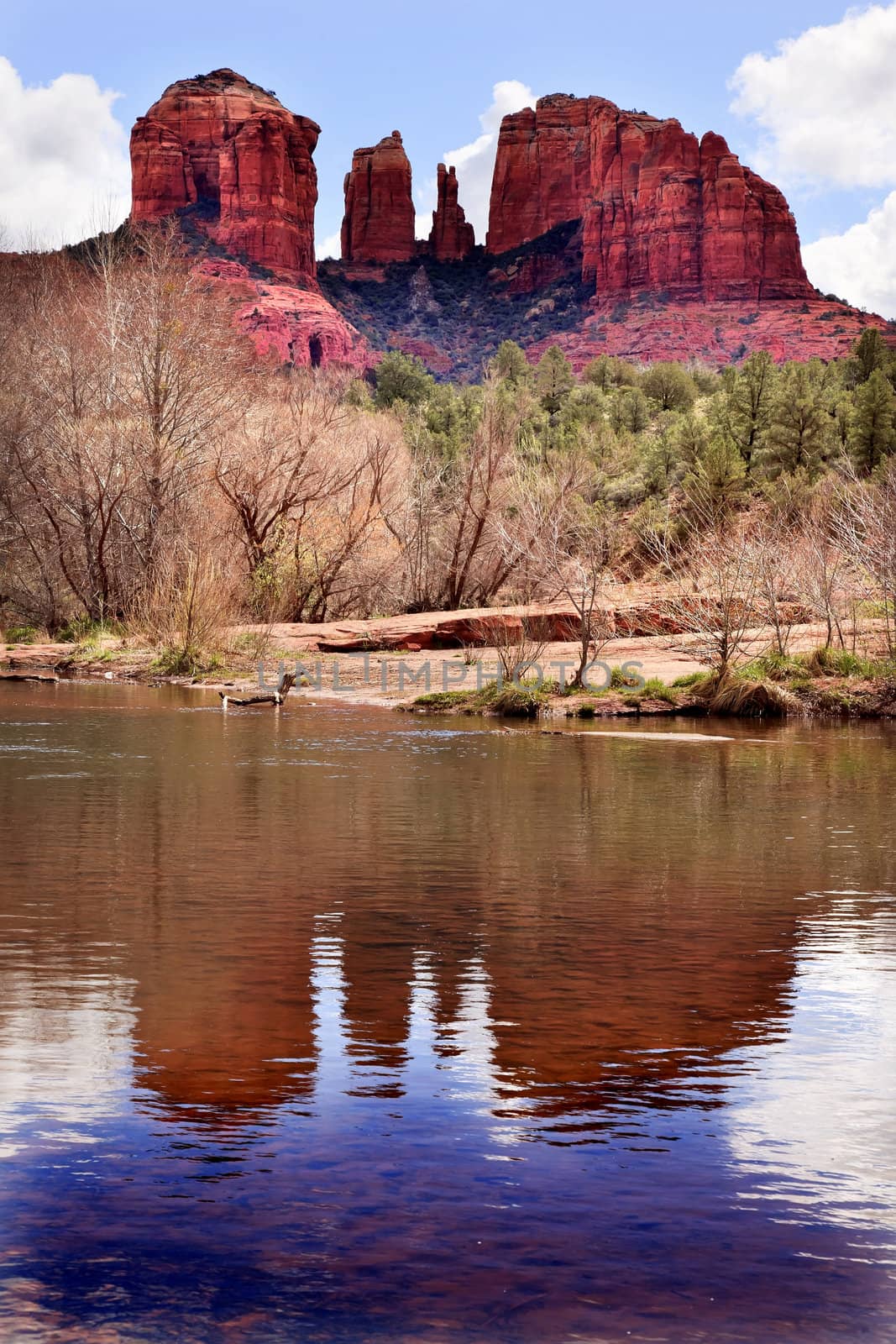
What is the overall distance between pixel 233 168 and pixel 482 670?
126m

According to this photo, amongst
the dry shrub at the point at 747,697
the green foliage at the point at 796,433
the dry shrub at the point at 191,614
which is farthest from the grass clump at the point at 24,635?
the green foliage at the point at 796,433

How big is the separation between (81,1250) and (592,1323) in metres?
1.37

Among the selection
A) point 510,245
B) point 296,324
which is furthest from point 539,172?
point 296,324

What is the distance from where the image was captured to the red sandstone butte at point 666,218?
132 meters

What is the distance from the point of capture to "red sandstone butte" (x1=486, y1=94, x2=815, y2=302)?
132 meters

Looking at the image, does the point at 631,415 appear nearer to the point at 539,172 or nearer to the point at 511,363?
the point at 511,363

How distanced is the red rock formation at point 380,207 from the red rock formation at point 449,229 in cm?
304

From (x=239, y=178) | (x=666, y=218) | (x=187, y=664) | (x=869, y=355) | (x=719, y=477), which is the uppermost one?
(x=239, y=178)

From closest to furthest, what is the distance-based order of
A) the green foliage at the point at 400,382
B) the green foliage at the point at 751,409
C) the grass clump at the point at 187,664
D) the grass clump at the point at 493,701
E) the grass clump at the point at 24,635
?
the grass clump at the point at 493,701 → the grass clump at the point at 187,664 → the grass clump at the point at 24,635 → the green foliage at the point at 751,409 → the green foliage at the point at 400,382

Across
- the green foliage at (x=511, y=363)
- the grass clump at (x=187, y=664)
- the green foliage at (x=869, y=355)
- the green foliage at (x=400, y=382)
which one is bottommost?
the grass clump at (x=187, y=664)

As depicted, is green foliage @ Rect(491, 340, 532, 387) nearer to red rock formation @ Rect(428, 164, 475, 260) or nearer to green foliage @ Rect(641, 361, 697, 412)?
green foliage @ Rect(641, 361, 697, 412)

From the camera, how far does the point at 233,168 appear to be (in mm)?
138125

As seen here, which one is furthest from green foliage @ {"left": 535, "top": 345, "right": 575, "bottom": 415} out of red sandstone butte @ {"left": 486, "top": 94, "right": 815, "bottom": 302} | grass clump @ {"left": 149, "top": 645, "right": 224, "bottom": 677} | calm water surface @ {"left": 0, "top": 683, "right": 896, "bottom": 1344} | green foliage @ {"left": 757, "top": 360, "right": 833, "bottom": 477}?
red sandstone butte @ {"left": 486, "top": 94, "right": 815, "bottom": 302}

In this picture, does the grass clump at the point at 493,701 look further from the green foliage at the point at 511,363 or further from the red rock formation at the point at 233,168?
the red rock formation at the point at 233,168
